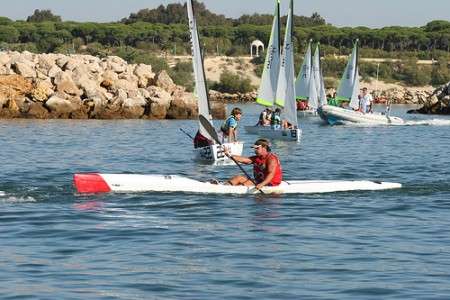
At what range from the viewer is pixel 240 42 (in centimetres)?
13350

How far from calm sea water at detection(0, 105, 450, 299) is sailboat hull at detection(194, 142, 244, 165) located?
36 cm

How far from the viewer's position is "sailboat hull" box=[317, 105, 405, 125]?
4694 cm

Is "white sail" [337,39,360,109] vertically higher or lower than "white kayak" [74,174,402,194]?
higher

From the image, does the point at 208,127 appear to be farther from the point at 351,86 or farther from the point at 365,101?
the point at 351,86

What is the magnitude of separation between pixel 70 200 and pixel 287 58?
21061 mm

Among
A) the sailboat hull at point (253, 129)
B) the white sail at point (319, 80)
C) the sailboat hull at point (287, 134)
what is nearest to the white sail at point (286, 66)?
the sailboat hull at point (253, 129)

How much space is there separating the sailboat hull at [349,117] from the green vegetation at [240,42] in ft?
134

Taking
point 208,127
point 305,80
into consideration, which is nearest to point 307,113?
point 305,80

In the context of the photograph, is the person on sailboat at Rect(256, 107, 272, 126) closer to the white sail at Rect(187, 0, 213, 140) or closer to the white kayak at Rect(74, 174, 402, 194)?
the white sail at Rect(187, 0, 213, 140)

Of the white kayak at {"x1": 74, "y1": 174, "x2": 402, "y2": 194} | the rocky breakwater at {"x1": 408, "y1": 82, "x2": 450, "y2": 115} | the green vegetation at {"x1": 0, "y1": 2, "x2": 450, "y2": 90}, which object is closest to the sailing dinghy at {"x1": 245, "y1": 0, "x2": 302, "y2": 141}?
the white kayak at {"x1": 74, "y1": 174, "x2": 402, "y2": 194}

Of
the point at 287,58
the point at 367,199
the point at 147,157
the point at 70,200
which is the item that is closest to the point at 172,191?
the point at 70,200

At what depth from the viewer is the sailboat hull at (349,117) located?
46938 millimetres

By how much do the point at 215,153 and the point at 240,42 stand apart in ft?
360

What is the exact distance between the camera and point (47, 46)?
354 ft
